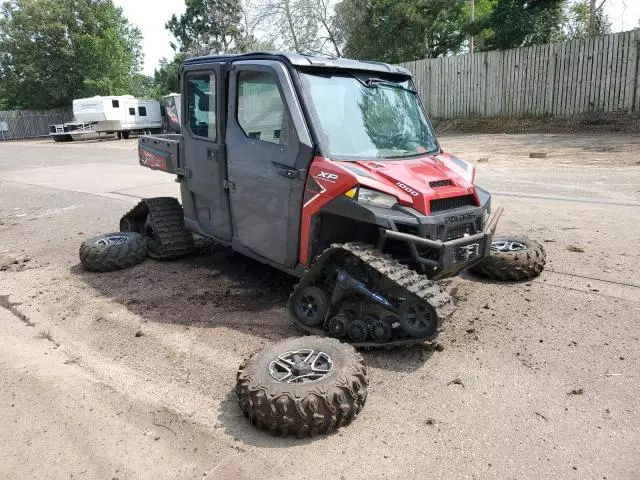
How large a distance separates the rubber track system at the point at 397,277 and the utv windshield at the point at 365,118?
0.75m

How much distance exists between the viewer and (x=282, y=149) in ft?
14.3

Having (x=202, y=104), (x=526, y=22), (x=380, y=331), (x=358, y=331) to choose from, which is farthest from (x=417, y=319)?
(x=526, y=22)

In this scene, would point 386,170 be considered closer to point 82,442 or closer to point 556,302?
point 556,302

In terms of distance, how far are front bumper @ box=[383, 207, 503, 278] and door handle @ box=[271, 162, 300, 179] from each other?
877 mm

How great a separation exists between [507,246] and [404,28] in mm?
28061

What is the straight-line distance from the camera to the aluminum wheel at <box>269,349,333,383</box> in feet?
10.9

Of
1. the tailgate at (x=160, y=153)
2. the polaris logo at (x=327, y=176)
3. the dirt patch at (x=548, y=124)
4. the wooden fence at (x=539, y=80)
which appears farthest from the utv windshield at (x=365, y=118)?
the wooden fence at (x=539, y=80)

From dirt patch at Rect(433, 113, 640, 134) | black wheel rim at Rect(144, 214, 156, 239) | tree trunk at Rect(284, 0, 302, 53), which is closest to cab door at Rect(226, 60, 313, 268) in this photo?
black wheel rim at Rect(144, 214, 156, 239)

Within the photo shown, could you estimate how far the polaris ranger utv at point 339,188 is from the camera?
12.5 ft

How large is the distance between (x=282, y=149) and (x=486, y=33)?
2768 centimetres

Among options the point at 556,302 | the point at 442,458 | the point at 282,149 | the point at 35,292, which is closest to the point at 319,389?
the point at 442,458

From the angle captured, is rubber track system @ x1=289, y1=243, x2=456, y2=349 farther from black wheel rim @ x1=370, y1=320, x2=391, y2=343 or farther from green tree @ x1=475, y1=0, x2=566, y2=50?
green tree @ x1=475, y1=0, x2=566, y2=50

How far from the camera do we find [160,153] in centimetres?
602

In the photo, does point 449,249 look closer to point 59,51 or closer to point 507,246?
point 507,246
